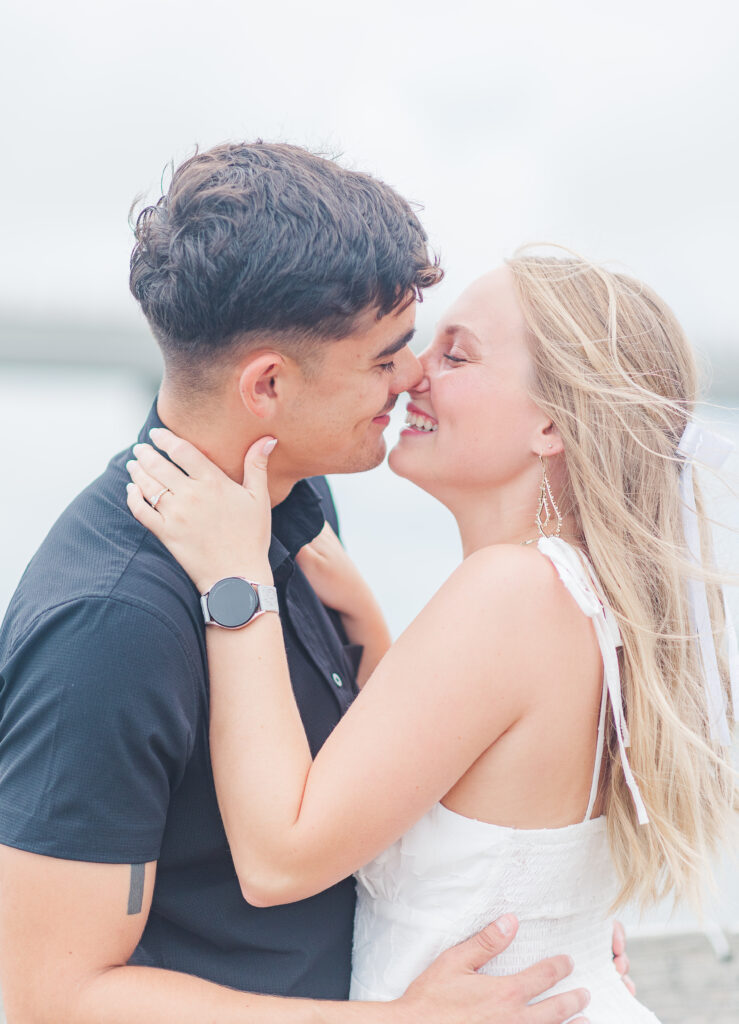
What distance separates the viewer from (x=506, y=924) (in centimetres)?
143

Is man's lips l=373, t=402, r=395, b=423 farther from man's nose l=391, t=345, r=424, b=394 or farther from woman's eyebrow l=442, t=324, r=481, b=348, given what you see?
woman's eyebrow l=442, t=324, r=481, b=348

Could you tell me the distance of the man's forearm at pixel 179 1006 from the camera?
1.17 m

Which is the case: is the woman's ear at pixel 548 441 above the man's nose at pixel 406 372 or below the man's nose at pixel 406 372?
below

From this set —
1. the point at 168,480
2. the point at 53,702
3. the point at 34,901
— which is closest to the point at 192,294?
the point at 168,480

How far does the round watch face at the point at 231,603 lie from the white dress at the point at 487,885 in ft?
1.47

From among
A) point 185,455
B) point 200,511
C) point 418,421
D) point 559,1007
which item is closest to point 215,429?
point 185,455

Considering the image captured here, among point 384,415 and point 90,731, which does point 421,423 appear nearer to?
point 384,415

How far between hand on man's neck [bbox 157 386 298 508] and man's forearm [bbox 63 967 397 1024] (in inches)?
28.6

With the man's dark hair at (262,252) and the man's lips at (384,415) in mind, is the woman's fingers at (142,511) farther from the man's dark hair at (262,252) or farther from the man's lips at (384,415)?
the man's lips at (384,415)

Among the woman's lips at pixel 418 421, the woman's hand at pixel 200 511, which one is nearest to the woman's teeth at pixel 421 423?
the woman's lips at pixel 418 421

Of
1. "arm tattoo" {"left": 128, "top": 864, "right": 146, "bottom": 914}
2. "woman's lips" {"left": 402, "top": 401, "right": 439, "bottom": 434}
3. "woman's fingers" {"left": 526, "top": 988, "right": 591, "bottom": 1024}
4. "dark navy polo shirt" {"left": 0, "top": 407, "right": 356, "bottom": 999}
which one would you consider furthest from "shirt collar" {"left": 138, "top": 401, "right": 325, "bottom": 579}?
"woman's fingers" {"left": 526, "top": 988, "right": 591, "bottom": 1024}

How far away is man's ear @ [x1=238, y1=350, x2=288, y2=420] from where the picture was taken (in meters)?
1.40

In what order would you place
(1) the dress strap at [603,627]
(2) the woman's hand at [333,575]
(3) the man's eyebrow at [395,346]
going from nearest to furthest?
(1) the dress strap at [603,627] < (3) the man's eyebrow at [395,346] < (2) the woman's hand at [333,575]

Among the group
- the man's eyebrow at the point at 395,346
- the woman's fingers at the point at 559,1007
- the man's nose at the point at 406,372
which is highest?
the man's eyebrow at the point at 395,346
